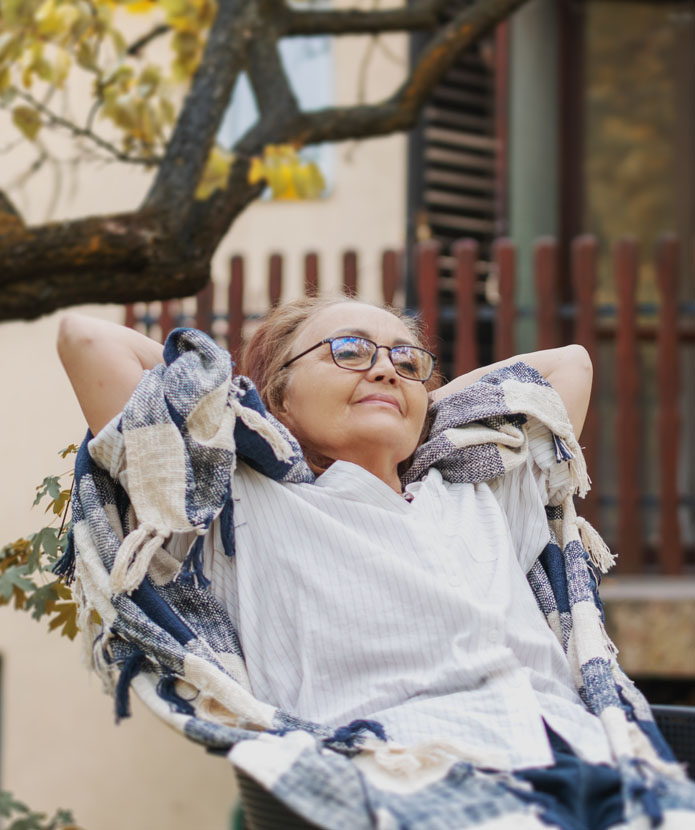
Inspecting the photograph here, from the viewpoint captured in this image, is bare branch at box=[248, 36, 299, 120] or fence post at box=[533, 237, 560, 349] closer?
bare branch at box=[248, 36, 299, 120]

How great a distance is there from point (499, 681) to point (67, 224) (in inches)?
68.0

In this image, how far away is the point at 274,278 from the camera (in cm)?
586

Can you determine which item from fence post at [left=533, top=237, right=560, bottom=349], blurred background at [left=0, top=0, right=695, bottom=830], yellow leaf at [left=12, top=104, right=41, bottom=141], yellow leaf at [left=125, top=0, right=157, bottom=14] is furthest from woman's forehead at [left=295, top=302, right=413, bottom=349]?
fence post at [left=533, top=237, right=560, bottom=349]

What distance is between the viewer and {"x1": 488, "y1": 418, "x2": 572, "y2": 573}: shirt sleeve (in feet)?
8.06

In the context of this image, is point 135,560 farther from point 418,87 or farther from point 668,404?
point 668,404

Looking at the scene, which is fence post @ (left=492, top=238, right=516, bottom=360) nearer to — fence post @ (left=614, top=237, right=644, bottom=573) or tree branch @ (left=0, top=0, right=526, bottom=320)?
fence post @ (left=614, top=237, right=644, bottom=573)

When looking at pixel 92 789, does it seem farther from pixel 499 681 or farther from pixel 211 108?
pixel 499 681

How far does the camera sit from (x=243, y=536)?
221cm

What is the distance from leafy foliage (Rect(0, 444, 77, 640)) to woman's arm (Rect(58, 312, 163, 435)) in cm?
38

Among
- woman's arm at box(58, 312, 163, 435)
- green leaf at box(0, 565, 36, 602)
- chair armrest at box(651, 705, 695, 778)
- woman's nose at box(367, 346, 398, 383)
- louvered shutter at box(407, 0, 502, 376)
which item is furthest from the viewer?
louvered shutter at box(407, 0, 502, 376)

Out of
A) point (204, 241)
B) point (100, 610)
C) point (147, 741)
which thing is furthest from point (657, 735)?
point (147, 741)

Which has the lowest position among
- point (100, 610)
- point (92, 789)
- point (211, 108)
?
point (92, 789)

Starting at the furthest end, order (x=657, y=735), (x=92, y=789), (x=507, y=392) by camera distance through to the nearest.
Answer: (x=92, y=789) → (x=507, y=392) → (x=657, y=735)

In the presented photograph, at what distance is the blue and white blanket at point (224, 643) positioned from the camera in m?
1.74
